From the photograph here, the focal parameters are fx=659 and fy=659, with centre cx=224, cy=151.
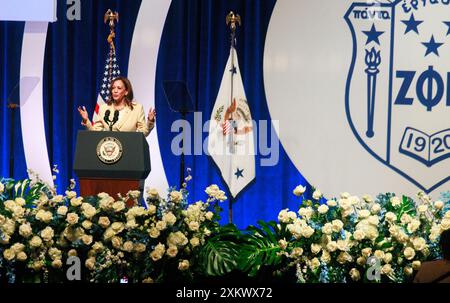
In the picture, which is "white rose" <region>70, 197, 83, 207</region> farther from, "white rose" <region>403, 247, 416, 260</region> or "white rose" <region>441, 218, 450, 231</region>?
"white rose" <region>441, 218, 450, 231</region>

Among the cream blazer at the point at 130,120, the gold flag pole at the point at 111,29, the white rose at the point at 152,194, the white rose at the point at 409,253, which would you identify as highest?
the gold flag pole at the point at 111,29

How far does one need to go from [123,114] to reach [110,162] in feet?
2.78

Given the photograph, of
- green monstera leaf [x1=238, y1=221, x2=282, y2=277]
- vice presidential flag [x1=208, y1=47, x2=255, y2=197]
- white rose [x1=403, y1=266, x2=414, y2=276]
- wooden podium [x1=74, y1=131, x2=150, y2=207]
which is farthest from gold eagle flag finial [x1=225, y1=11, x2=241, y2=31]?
white rose [x1=403, y1=266, x2=414, y2=276]

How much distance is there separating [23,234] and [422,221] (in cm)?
166

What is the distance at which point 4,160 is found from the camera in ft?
20.7

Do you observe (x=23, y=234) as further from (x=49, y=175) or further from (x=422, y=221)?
(x=49, y=175)

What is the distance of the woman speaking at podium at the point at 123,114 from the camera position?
4.91m

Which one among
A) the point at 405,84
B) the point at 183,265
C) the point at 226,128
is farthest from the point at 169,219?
the point at 405,84

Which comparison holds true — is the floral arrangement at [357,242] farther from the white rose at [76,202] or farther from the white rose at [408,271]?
the white rose at [76,202]

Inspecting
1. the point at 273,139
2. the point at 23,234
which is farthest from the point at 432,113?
the point at 23,234

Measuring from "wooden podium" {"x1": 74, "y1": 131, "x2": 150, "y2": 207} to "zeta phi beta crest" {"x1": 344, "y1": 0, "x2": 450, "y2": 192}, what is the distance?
2630 mm

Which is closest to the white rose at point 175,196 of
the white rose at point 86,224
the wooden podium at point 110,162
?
the white rose at point 86,224

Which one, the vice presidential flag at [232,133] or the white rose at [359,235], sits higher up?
the vice presidential flag at [232,133]

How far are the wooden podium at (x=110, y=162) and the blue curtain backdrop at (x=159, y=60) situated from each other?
6.28ft
